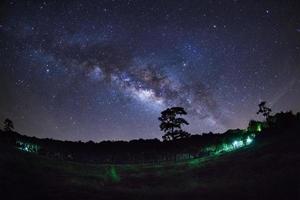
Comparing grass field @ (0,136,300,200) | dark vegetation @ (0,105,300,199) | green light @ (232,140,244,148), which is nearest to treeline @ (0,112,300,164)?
green light @ (232,140,244,148)

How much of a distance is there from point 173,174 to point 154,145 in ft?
78.8

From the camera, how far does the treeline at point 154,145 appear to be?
54.0m

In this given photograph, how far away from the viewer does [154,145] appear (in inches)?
2680

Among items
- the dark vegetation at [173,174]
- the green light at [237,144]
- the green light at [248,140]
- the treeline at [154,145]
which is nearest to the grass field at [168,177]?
the dark vegetation at [173,174]

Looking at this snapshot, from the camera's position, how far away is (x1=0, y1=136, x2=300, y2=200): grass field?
34.0m

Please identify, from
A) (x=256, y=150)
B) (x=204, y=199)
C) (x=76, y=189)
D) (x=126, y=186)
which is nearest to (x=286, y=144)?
(x=256, y=150)

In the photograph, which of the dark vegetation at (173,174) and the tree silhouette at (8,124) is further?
the tree silhouette at (8,124)

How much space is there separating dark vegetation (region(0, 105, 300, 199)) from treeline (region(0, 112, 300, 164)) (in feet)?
1.54

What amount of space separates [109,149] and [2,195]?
122 ft

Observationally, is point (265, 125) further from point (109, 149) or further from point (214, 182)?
point (109, 149)

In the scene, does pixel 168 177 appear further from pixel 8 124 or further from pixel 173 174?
pixel 8 124

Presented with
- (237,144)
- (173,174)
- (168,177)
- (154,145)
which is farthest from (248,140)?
(154,145)

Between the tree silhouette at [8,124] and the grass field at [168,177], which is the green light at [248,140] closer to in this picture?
the grass field at [168,177]

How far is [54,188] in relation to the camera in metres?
35.6
